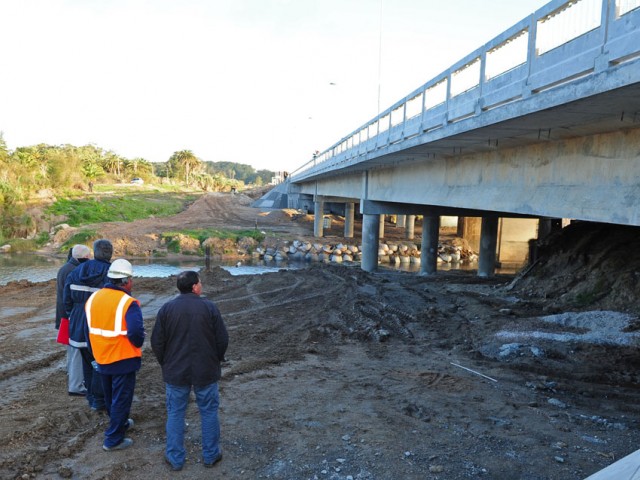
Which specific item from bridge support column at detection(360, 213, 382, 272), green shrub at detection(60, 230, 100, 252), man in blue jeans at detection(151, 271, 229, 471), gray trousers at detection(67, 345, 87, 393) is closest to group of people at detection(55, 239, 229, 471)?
man in blue jeans at detection(151, 271, 229, 471)

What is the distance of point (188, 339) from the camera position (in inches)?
174

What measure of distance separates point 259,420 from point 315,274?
13.9 m

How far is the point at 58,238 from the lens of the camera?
3519 cm

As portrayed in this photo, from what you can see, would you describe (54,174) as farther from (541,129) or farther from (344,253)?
(541,129)

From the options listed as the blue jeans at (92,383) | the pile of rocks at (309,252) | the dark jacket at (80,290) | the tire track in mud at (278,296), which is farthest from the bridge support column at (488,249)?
the dark jacket at (80,290)

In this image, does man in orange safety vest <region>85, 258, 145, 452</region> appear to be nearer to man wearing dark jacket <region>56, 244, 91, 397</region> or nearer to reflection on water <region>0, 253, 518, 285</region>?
man wearing dark jacket <region>56, 244, 91, 397</region>

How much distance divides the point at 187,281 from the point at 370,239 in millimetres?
20459

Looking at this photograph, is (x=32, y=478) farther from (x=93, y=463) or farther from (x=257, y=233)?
(x=257, y=233)

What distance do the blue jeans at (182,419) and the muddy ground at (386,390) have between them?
165 millimetres

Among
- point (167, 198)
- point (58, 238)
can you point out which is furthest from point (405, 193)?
point (167, 198)

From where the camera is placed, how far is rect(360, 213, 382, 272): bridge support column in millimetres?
24406

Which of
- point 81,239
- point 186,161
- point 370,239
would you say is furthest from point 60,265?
point 186,161

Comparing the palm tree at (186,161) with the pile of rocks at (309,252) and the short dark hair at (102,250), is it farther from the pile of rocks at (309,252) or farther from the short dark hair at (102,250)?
the short dark hair at (102,250)

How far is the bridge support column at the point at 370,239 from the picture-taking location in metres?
24.4
